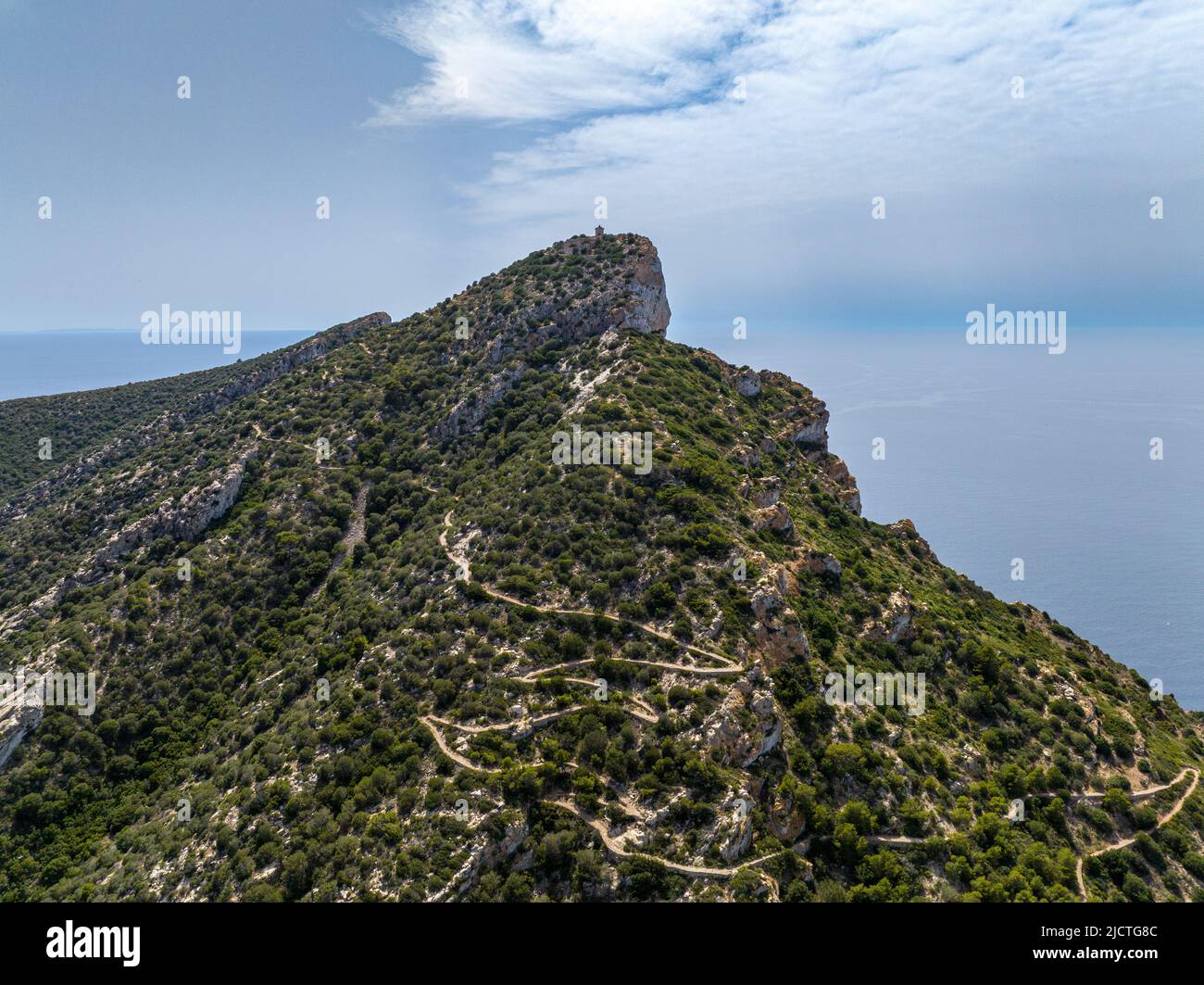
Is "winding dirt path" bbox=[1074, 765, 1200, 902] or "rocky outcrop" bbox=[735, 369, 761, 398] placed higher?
"rocky outcrop" bbox=[735, 369, 761, 398]

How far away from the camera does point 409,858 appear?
28.0 m

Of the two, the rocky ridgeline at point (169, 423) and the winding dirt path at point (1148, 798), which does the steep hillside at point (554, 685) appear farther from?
the rocky ridgeline at point (169, 423)

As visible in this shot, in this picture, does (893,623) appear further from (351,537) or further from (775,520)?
(351,537)

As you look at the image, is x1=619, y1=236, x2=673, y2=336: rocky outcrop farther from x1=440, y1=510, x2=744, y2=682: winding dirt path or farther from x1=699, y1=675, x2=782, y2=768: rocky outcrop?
x1=699, y1=675, x2=782, y2=768: rocky outcrop

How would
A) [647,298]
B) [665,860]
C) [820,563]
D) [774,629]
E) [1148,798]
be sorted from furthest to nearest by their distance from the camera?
→ [647,298], [820,563], [774,629], [1148,798], [665,860]

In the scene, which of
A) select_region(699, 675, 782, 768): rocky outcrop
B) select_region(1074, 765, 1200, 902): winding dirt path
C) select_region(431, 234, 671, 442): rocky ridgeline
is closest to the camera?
select_region(699, 675, 782, 768): rocky outcrop

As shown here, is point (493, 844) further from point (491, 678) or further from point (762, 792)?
point (762, 792)

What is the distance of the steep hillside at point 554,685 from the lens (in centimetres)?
3014

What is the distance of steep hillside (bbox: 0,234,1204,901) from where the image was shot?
30.1 m

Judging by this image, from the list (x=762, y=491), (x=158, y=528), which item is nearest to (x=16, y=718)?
(x=158, y=528)

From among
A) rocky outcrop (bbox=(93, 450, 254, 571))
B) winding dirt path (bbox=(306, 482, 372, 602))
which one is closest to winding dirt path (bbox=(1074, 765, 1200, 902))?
winding dirt path (bbox=(306, 482, 372, 602))

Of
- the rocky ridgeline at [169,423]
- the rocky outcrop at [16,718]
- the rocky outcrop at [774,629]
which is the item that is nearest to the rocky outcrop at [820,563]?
the rocky outcrop at [774,629]

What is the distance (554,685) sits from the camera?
35.2 m
